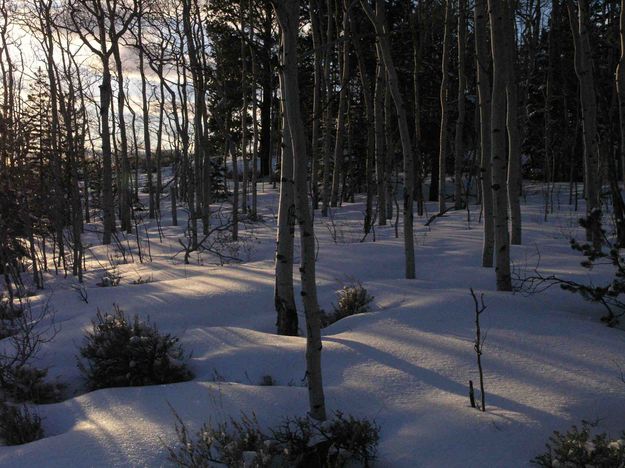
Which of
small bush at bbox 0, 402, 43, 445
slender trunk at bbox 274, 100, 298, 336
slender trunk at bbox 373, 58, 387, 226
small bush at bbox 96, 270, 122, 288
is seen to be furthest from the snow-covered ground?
slender trunk at bbox 373, 58, 387, 226

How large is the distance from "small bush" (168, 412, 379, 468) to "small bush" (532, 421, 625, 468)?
89cm

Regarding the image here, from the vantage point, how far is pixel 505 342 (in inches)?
153

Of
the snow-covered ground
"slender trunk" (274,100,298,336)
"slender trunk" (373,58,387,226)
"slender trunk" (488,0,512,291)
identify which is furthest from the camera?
"slender trunk" (373,58,387,226)

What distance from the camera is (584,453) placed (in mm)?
2291

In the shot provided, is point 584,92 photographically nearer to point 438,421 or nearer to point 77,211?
point 438,421

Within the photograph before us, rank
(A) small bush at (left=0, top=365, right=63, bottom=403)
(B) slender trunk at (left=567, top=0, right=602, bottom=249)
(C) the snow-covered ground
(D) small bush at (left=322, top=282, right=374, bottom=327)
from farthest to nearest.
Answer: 1. (B) slender trunk at (left=567, top=0, right=602, bottom=249)
2. (D) small bush at (left=322, top=282, right=374, bottom=327)
3. (A) small bush at (left=0, top=365, right=63, bottom=403)
4. (C) the snow-covered ground

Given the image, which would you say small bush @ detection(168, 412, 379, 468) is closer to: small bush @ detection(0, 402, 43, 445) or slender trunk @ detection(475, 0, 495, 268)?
small bush @ detection(0, 402, 43, 445)

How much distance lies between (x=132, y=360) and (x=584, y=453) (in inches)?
133

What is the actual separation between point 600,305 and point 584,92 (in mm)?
4524

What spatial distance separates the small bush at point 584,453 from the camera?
7.38 ft

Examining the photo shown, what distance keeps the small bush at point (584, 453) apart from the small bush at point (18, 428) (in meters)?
3.13

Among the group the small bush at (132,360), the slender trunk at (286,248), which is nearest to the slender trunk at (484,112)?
the slender trunk at (286,248)

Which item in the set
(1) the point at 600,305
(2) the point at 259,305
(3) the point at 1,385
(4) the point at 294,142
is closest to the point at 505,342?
(1) the point at 600,305

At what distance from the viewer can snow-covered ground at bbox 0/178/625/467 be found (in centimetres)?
281
